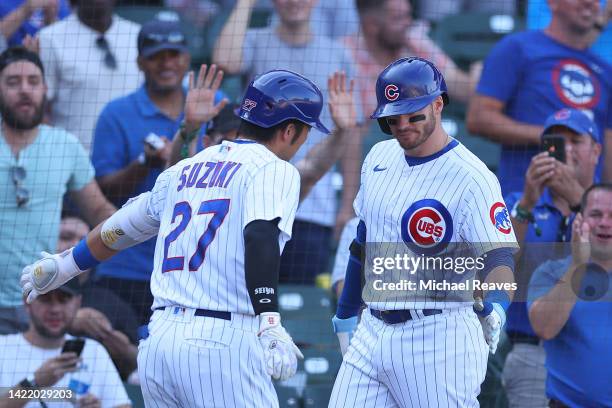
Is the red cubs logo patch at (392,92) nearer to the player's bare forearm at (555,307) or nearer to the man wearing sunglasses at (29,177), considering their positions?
the player's bare forearm at (555,307)

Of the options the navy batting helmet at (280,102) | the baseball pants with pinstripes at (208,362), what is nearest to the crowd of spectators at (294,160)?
the navy batting helmet at (280,102)

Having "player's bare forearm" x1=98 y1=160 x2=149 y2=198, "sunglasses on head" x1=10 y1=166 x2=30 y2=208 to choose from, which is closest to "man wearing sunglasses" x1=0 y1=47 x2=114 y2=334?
"sunglasses on head" x1=10 y1=166 x2=30 y2=208

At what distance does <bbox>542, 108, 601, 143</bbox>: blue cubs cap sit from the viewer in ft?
19.1

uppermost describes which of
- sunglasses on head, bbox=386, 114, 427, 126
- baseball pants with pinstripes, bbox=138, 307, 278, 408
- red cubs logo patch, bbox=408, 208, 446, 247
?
sunglasses on head, bbox=386, 114, 427, 126

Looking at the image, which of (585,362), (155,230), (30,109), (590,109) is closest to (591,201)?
(585,362)

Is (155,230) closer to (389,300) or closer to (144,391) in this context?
(144,391)

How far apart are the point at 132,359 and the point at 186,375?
7.09 feet

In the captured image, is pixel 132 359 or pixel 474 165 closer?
pixel 474 165

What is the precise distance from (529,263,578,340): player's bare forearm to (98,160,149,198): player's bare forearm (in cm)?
211

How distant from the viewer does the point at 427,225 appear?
4238 millimetres

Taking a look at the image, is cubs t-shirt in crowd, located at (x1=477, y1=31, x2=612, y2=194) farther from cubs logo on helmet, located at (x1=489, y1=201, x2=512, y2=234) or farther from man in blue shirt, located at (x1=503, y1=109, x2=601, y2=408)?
cubs logo on helmet, located at (x1=489, y1=201, x2=512, y2=234)

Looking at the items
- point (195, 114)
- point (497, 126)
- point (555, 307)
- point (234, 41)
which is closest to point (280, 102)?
point (195, 114)

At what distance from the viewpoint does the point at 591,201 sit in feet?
17.6

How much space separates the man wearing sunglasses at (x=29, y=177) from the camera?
5.97 meters
